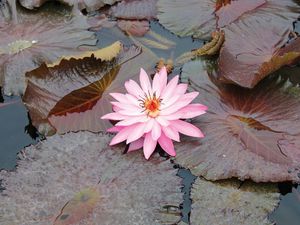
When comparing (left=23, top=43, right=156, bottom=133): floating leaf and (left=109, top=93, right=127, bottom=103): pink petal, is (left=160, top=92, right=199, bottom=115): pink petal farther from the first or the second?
(left=23, top=43, right=156, bottom=133): floating leaf

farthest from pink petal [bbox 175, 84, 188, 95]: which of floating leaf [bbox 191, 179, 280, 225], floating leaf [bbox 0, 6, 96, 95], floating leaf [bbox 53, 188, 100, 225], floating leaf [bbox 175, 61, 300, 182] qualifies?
floating leaf [bbox 0, 6, 96, 95]

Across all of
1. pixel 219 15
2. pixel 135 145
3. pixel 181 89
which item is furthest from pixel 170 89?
pixel 219 15

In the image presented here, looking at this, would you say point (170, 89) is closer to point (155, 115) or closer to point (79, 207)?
point (155, 115)

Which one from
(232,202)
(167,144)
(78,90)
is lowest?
(232,202)

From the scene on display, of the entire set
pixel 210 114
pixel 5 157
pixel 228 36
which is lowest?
pixel 5 157

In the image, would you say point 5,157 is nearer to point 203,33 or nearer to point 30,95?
point 30,95

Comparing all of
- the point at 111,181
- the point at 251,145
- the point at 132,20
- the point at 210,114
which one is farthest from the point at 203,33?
the point at 111,181
